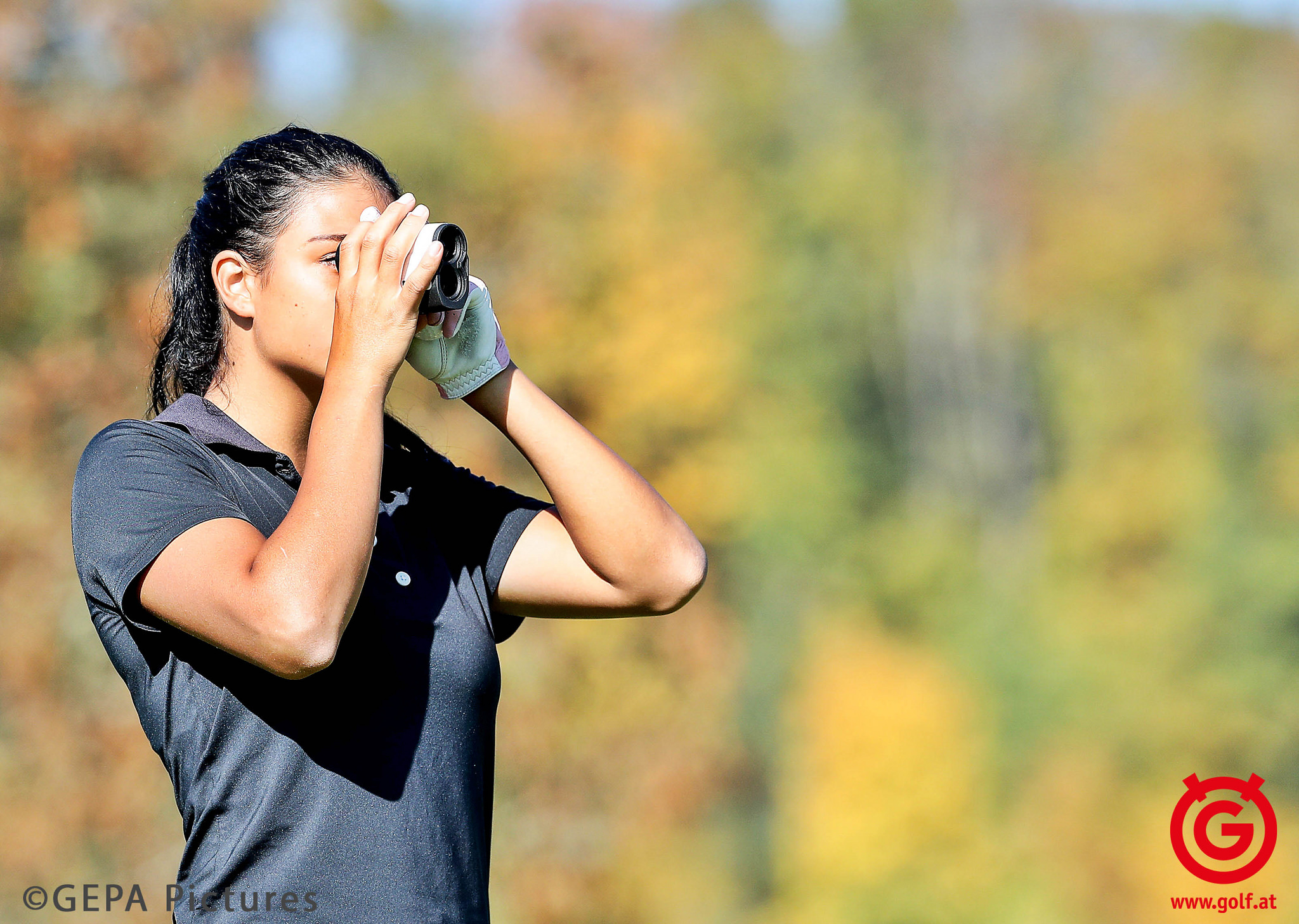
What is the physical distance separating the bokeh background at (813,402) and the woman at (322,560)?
4.59 metres

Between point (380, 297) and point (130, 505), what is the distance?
335mm

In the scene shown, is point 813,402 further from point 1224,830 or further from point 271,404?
point 271,404

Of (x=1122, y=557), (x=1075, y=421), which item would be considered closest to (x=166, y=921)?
(x=1122, y=557)

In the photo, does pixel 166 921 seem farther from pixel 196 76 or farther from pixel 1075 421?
pixel 1075 421

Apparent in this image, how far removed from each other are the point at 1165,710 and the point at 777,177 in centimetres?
1109

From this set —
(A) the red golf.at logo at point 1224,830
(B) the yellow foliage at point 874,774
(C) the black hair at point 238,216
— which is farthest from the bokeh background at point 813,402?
(C) the black hair at point 238,216

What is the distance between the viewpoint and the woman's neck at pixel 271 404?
5.24 feet

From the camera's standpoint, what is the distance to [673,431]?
37.6 feet

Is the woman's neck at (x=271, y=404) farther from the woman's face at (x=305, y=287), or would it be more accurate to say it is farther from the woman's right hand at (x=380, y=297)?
the woman's right hand at (x=380, y=297)

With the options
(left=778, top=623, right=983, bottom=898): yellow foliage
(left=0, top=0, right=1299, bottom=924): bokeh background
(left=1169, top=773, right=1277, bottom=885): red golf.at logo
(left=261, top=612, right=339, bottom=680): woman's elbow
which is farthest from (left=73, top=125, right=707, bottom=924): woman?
(left=778, top=623, right=983, bottom=898): yellow foliage

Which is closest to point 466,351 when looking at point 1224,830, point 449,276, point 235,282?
point 449,276

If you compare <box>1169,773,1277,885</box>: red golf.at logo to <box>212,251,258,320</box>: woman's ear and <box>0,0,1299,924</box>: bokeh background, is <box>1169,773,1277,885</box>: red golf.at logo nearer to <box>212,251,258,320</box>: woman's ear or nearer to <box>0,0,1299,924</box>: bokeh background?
<box>212,251,258,320</box>: woman's ear

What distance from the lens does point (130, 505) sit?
4.46 ft

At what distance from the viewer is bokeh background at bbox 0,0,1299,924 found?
7164 millimetres
